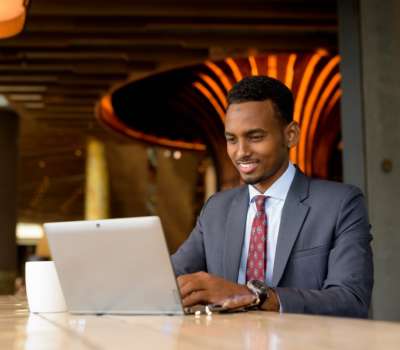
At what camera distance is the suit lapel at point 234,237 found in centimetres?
237

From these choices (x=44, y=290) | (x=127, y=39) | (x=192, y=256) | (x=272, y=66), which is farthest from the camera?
(x=272, y=66)

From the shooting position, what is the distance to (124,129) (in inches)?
440

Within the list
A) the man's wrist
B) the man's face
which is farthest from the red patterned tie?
the man's wrist

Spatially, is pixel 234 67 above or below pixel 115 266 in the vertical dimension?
above

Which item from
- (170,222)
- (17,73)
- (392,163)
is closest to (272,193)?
(392,163)

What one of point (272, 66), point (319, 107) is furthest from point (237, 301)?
point (319, 107)

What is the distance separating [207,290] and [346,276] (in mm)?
510

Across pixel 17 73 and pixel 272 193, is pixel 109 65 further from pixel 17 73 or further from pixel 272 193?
pixel 272 193

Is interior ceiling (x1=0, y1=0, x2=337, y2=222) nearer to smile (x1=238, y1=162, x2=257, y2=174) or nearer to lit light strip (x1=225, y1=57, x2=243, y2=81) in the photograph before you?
lit light strip (x1=225, y1=57, x2=243, y2=81)

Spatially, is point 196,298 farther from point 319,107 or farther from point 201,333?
point 319,107

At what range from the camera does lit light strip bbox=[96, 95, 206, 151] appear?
32.0 feet

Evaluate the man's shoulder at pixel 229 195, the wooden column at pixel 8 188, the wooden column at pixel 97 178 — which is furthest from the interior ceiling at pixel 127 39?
the wooden column at pixel 97 178

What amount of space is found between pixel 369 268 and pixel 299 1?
4.10 m

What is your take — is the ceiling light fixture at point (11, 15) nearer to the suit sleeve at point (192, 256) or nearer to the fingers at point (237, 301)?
the suit sleeve at point (192, 256)
